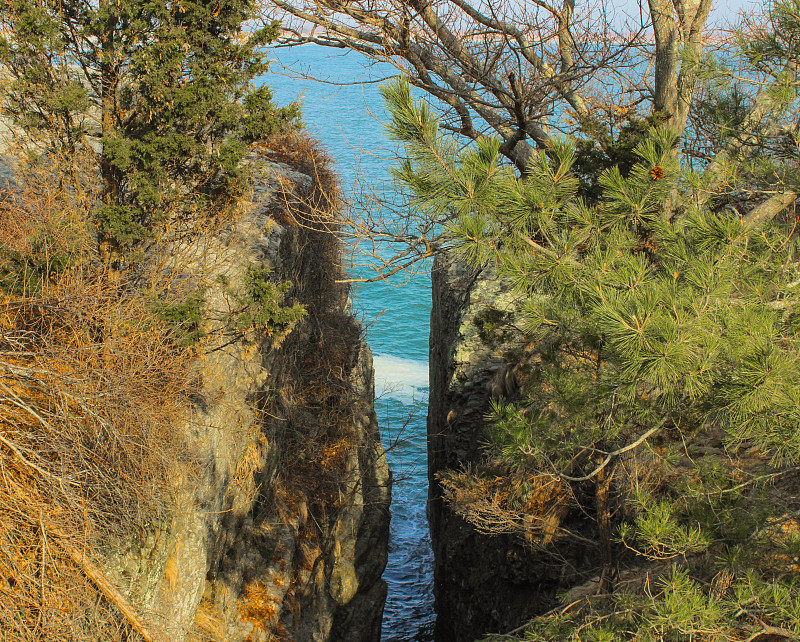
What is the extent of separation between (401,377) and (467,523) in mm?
15732

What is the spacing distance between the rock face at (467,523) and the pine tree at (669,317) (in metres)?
3.12

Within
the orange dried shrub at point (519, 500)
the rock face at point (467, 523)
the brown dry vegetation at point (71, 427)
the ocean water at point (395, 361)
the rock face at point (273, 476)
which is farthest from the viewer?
the ocean water at point (395, 361)

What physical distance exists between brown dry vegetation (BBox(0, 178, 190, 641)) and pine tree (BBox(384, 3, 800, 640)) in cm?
352

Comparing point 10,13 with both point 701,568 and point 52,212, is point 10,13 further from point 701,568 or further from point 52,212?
point 701,568

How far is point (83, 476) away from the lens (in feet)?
18.4

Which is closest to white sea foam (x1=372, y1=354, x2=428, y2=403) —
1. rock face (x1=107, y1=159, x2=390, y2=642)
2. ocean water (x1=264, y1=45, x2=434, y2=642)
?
ocean water (x1=264, y1=45, x2=434, y2=642)

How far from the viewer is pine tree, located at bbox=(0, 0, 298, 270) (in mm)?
6516

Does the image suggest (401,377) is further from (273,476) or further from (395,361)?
(273,476)

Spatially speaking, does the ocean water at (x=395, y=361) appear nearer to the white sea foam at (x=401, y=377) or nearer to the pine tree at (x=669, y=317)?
the white sea foam at (x=401, y=377)

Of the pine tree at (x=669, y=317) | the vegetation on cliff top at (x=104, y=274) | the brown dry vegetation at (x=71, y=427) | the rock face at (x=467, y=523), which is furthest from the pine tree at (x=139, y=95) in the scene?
the pine tree at (x=669, y=317)

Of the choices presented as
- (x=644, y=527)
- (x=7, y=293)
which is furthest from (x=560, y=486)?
(x=7, y=293)

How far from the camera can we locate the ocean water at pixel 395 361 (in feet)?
45.8

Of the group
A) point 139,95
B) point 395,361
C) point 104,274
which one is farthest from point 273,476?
point 395,361

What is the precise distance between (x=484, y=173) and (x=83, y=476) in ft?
14.7
